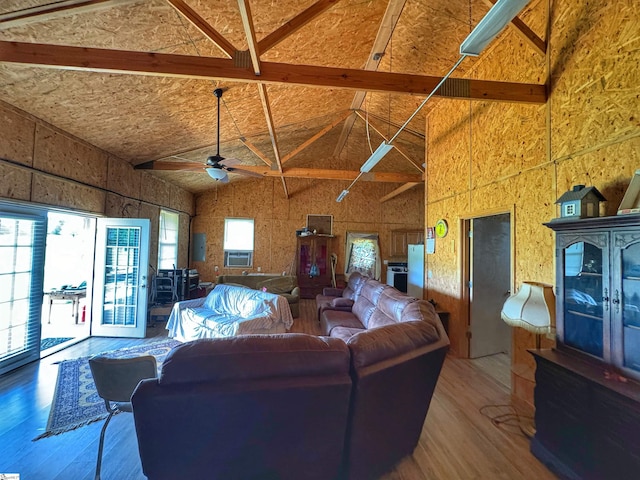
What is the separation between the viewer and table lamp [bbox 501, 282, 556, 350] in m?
2.22

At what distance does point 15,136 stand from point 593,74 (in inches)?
227

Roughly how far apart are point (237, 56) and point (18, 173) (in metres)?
3.00

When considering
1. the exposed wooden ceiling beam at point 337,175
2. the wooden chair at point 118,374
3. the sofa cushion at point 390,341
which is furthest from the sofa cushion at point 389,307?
the exposed wooden ceiling beam at point 337,175

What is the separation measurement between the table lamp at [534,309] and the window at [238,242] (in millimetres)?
7458

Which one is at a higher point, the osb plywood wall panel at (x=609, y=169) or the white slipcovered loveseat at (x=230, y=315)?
the osb plywood wall panel at (x=609, y=169)

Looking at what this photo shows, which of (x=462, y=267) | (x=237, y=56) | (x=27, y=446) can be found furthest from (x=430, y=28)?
(x=27, y=446)

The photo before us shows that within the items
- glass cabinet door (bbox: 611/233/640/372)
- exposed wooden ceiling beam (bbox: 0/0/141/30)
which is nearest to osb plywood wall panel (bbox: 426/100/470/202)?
glass cabinet door (bbox: 611/233/640/372)

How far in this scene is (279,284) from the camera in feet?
21.1

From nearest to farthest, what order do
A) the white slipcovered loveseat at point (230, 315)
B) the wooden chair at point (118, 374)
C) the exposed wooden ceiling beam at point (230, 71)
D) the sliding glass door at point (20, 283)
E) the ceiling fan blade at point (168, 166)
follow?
the wooden chair at point (118, 374) → the exposed wooden ceiling beam at point (230, 71) → the sliding glass door at point (20, 283) → the white slipcovered loveseat at point (230, 315) → the ceiling fan blade at point (168, 166)

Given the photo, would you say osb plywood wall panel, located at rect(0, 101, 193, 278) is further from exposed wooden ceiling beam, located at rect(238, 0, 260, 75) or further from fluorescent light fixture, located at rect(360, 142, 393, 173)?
fluorescent light fixture, located at rect(360, 142, 393, 173)

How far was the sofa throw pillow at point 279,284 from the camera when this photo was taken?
6340mm

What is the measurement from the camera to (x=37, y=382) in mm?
3053

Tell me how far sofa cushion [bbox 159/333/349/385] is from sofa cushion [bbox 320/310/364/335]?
90.8 inches

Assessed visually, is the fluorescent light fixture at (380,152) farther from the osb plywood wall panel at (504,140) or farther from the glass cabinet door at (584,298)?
the glass cabinet door at (584,298)
